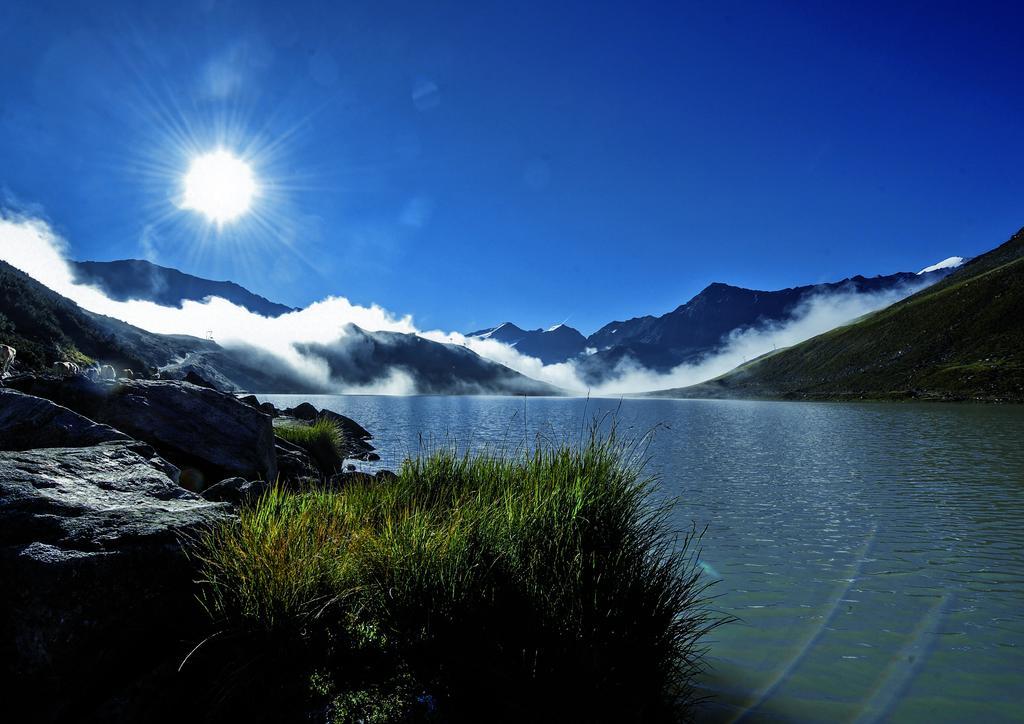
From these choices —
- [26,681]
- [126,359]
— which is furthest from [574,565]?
[126,359]

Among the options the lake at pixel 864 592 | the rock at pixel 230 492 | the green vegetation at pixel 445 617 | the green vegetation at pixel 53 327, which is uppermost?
the green vegetation at pixel 53 327

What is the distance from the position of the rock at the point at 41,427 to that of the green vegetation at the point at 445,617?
5041 mm

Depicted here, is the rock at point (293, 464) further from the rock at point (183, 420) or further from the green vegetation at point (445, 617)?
the green vegetation at point (445, 617)

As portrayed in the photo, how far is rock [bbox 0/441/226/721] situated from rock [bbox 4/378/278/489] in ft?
25.8

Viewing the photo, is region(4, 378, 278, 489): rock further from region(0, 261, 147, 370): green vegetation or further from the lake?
region(0, 261, 147, 370): green vegetation

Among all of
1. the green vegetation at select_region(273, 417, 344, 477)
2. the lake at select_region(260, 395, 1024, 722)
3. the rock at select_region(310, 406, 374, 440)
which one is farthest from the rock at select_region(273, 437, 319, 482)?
the rock at select_region(310, 406, 374, 440)

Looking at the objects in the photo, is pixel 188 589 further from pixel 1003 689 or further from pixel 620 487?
pixel 1003 689

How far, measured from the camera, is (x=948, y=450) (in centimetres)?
4016

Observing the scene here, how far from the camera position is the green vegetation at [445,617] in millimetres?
4855

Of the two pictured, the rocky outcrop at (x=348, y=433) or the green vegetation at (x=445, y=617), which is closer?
the green vegetation at (x=445, y=617)

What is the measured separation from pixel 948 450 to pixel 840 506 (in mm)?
27005

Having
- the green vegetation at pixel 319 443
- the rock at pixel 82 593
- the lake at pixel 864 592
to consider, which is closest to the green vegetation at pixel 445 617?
the rock at pixel 82 593

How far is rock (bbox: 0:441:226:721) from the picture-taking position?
4.48 metres

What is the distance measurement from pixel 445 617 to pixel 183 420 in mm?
12199
